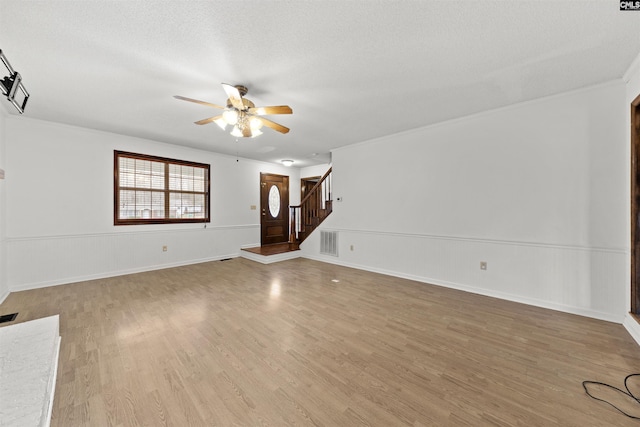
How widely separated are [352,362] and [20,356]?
8.76 ft

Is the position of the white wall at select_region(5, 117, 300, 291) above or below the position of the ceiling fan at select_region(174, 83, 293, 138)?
below

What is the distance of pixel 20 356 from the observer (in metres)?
1.88

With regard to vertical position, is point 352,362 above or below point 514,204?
below

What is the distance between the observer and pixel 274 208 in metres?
7.75

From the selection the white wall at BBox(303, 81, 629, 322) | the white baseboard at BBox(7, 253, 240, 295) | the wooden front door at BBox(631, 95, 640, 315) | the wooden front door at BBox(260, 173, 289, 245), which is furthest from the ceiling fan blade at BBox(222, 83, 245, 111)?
the wooden front door at BBox(260, 173, 289, 245)

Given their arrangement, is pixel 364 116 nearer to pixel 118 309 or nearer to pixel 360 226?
pixel 360 226

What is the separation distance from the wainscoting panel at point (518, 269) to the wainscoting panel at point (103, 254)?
166 inches

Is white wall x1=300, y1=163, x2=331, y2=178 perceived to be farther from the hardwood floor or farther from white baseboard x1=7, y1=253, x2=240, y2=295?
the hardwood floor

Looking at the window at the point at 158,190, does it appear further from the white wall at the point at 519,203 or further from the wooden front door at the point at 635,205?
the wooden front door at the point at 635,205

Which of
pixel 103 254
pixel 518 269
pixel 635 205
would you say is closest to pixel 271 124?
pixel 518 269

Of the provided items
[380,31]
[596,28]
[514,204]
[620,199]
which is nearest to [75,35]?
[380,31]

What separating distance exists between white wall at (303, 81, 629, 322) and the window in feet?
14.5

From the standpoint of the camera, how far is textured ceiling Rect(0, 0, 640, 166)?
1.75 meters

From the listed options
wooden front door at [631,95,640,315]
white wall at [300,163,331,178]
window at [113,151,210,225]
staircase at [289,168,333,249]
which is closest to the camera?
wooden front door at [631,95,640,315]
